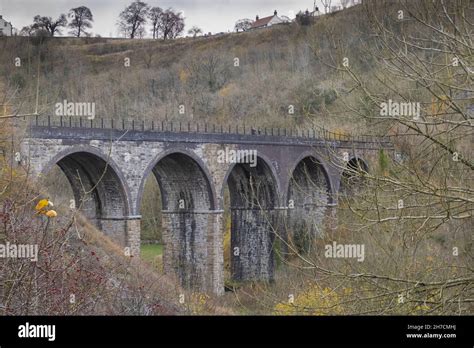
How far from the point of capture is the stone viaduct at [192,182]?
24.9 meters

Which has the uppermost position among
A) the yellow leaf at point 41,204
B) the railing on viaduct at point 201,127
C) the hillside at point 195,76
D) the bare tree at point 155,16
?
the bare tree at point 155,16

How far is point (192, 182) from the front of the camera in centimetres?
3028

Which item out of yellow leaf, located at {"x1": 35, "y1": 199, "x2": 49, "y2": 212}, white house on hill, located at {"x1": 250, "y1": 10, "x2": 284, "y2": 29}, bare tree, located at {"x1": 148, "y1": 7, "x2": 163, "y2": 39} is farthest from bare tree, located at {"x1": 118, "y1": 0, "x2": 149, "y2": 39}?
yellow leaf, located at {"x1": 35, "y1": 199, "x2": 49, "y2": 212}

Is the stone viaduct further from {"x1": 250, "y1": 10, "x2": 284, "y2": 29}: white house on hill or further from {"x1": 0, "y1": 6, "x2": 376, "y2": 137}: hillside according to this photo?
{"x1": 250, "y1": 10, "x2": 284, "y2": 29}: white house on hill

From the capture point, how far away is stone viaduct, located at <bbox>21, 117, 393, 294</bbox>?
24.9 meters

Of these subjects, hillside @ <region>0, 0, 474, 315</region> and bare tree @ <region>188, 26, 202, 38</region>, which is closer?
hillside @ <region>0, 0, 474, 315</region>

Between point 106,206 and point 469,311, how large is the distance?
2034 cm

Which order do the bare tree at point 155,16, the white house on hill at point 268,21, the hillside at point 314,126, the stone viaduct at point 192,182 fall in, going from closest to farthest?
the hillside at point 314,126, the stone viaduct at point 192,182, the bare tree at point 155,16, the white house on hill at point 268,21

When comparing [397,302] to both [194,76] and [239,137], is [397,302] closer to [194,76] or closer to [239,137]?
[239,137]

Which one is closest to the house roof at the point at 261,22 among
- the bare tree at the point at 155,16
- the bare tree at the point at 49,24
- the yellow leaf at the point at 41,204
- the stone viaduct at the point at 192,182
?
the bare tree at the point at 155,16

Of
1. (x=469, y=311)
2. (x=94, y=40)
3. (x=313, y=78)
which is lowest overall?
(x=469, y=311)

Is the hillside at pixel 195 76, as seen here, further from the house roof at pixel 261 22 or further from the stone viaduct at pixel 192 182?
the stone viaduct at pixel 192 182
